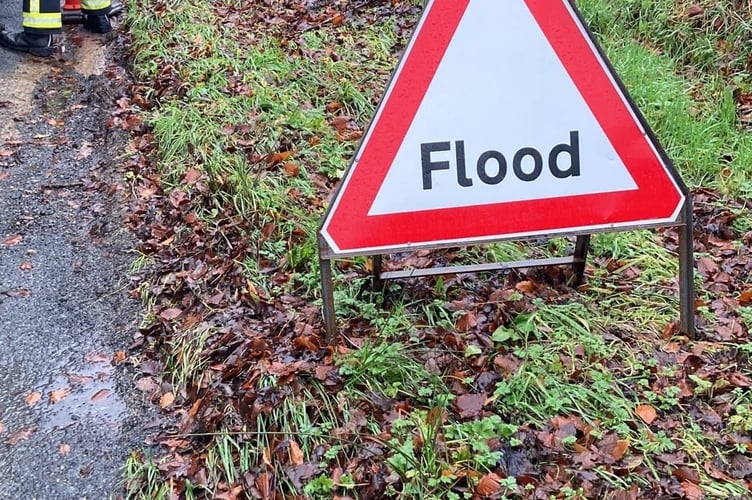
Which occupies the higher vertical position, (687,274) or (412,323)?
(687,274)

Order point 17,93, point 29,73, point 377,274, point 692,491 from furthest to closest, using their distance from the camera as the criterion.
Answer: point 29,73, point 17,93, point 377,274, point 692,491

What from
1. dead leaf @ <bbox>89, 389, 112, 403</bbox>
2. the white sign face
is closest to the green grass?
dead leaf @ <bbox>89, 389, 112, 403</bbox>

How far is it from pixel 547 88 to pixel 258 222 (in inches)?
74.0

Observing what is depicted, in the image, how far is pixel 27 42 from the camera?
598 cm

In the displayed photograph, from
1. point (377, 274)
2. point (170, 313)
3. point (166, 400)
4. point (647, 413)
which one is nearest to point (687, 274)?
point (647, 413)

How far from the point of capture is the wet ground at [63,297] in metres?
2.46

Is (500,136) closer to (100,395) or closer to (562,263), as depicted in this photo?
(562,263)

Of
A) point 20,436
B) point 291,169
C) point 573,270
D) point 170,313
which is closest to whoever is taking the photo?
point 20,436

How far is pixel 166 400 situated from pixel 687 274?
205 cm

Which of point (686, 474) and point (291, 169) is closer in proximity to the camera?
point (686, 474)

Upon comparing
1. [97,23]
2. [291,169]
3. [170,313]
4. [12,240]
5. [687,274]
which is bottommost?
[12,240]

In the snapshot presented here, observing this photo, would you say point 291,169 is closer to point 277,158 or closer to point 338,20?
point 277,158

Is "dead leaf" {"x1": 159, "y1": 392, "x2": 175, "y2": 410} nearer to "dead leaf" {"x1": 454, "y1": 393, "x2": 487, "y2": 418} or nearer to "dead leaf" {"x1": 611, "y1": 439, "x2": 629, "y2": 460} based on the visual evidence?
"dead leaf" {"x1": 454, "y1": 393, "x2": 487, "y2": 418}

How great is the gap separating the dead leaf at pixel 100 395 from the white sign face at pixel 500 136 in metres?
1.45
